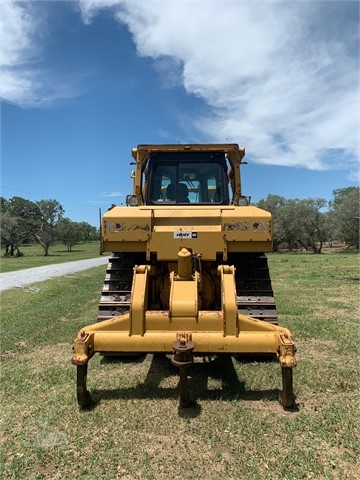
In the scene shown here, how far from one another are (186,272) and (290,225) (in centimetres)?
5438

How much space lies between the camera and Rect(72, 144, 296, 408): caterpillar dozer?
13.9 feet

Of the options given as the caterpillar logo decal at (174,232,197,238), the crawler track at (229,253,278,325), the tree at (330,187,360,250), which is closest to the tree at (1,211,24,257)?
the tree at (330,187,360,250)

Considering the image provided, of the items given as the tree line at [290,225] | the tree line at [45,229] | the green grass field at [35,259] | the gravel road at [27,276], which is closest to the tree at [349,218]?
the tree line at [290,225]

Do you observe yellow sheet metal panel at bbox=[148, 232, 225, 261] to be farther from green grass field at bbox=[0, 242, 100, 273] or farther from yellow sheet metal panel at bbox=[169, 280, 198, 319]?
green grass field at bbox=[0, 242, 100, 273]

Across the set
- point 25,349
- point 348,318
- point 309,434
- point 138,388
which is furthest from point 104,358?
point 348,318

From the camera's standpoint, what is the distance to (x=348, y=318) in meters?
8.75

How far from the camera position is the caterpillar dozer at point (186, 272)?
4238 mm

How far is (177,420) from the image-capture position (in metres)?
3.97

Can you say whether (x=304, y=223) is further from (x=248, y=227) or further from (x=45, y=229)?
(x=248, y=227)

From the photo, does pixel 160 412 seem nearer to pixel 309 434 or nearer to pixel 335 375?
pixel 309 434

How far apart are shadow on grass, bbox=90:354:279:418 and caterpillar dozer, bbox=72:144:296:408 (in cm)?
26

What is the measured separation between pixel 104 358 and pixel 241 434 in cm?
285

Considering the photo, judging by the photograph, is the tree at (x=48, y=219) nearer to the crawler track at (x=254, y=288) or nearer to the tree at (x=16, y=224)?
the tree at (x=16, y=224)

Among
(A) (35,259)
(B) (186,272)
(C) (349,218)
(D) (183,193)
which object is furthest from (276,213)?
(B) (186,272)
